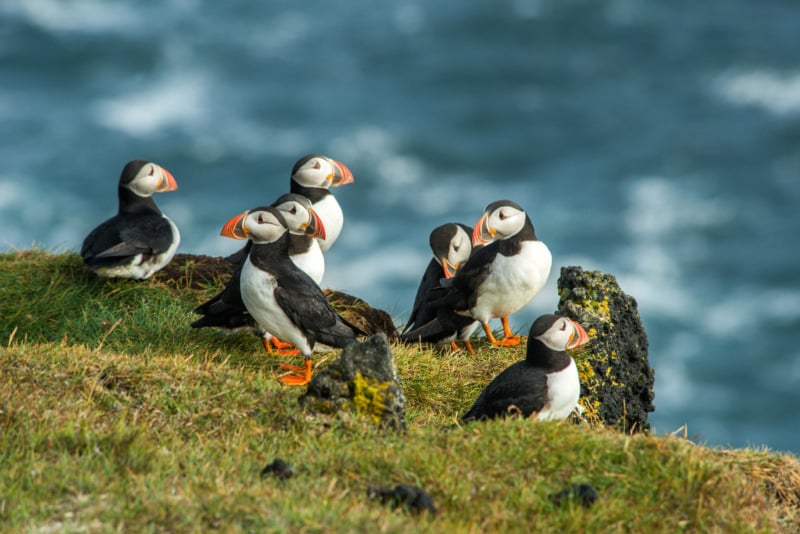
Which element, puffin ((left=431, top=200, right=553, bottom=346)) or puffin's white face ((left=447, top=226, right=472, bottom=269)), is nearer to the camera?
puffin ((left=431, top=200, right=553, bottom=346))

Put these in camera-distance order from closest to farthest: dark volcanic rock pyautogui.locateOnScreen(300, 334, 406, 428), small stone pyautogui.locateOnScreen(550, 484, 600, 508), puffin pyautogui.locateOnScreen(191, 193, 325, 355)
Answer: small stone pyautogui.locateOnScreen(550, 484, 600, 508)
dark volcanic rock pyautogui.locateOnScreen(300, 334, 406, 428)
puffin pyautogui.locateOnScreen(191, 193, 325, 355)

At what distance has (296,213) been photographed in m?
8.75

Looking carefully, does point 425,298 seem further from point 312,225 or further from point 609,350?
point 609,350

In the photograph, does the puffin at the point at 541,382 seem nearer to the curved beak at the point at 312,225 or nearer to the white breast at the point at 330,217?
the curved beak at the point at 312,225

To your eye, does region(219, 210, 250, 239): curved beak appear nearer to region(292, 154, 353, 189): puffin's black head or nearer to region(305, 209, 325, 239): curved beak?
region(305, 209, 325, 239): curved beak

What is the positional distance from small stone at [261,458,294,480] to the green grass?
5 centimetres

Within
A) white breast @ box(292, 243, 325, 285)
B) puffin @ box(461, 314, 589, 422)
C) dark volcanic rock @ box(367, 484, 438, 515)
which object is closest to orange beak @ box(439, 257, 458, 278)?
white breast @ box(292, 243, 325, 285)

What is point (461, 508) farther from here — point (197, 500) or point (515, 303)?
point (515, 303)

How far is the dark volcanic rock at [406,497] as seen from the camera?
4.80m

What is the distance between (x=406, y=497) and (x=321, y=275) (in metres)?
4.33

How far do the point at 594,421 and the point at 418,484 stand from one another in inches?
139

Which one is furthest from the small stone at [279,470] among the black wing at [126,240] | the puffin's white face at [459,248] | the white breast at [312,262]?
the black wing at [126,240]

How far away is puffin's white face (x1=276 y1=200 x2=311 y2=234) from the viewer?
873cm

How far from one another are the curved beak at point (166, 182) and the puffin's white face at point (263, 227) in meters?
3.15
